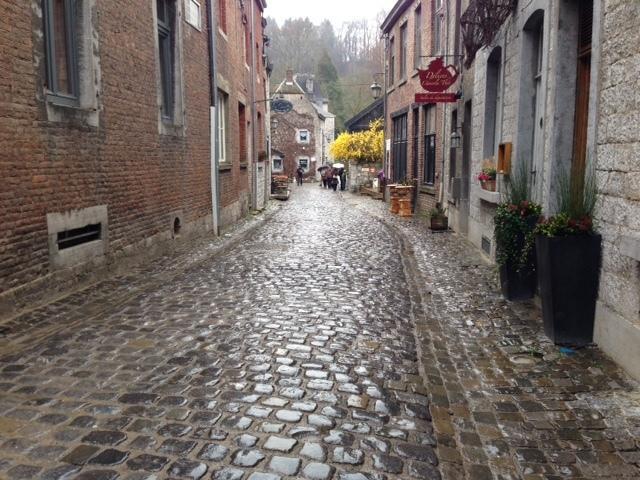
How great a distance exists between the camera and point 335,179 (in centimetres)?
3953

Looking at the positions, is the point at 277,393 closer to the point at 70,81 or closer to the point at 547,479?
the point at 547,479

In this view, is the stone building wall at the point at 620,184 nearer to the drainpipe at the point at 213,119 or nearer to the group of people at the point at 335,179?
the drainpipe at the point at 213,119

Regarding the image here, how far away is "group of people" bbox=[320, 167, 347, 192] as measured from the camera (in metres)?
39.9

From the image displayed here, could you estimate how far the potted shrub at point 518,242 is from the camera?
6.06 m

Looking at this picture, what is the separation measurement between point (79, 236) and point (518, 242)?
16.2 feet

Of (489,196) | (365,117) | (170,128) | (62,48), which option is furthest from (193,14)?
(365,117)

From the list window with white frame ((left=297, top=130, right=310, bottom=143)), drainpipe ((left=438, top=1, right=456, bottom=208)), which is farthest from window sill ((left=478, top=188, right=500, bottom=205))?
window with white frame ((left=297, top=130, right=310, bottom=143))

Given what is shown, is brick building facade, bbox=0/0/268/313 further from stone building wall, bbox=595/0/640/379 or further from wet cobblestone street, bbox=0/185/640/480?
stone building wall, bbox=595/0/640/379

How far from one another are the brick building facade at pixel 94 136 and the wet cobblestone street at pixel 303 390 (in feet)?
2.51

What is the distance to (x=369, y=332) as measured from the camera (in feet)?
18.0

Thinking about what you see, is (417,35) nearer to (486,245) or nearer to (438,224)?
(438,224)

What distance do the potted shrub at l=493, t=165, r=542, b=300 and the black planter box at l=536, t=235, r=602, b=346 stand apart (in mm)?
1006

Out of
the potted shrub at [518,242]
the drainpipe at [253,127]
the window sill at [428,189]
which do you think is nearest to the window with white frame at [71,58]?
the potted shrub at [518,242]

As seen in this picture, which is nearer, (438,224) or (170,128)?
(170,128)
